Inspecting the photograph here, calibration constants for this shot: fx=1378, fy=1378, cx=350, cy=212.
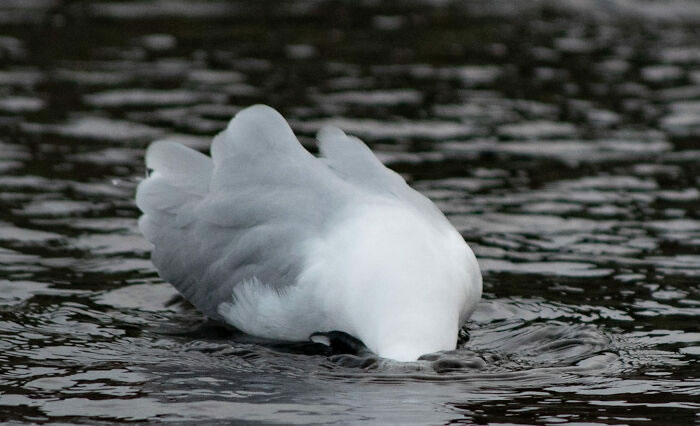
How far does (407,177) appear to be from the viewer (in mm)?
10102

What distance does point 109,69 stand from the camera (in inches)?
507

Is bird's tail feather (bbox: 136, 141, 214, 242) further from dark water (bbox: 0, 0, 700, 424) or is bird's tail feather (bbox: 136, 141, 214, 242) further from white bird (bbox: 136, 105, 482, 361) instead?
dark water (bbox: 0, 0, 700, 424)

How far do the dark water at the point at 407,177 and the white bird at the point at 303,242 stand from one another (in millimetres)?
186

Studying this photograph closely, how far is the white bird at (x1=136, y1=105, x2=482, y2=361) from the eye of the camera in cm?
628

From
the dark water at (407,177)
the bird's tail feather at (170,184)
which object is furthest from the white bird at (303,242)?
the dark water at (407,177)

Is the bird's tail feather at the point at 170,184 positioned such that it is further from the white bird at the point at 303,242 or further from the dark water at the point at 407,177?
the dark water at the point at 407,177

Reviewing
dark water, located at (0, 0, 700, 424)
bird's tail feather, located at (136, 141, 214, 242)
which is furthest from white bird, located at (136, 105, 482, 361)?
dark water, located at (0, 0, 700, 424)

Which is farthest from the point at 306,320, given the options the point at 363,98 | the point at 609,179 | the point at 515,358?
the point at 363,98

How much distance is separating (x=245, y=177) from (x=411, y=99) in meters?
5.28

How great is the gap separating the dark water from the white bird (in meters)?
0.19

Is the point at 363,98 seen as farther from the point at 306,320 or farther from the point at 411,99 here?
the point at 306,320

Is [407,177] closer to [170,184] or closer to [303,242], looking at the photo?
[170,184]

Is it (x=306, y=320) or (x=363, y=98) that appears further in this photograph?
(x=363, y=98)

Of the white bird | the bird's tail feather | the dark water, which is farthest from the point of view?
the bird's tail feather
